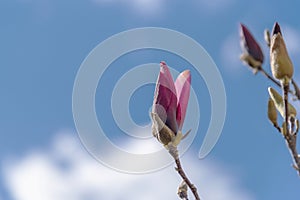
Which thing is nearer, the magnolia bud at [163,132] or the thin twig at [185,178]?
the thin twig at [185,178]

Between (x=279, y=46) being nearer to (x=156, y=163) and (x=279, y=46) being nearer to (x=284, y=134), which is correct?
(x=284, y=134)

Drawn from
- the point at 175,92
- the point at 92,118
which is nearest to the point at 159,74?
the point at 175,92

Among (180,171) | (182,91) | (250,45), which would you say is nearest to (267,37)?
(250,45)

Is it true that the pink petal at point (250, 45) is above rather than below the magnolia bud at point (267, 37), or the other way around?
below

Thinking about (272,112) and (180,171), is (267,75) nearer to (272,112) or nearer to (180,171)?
(272,112)

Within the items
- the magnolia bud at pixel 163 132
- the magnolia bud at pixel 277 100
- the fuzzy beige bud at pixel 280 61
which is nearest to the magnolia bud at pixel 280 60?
the fuzzy beige bud at pixel 280 61

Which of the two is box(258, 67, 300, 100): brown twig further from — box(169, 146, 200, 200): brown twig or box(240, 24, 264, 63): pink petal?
box(169, 146, 200, 200): brown twig

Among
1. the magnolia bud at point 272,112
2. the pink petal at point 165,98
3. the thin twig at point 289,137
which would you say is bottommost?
the thin twig at point 289,137

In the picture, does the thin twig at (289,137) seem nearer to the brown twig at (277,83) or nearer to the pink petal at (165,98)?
the brown twig at (277,83)
